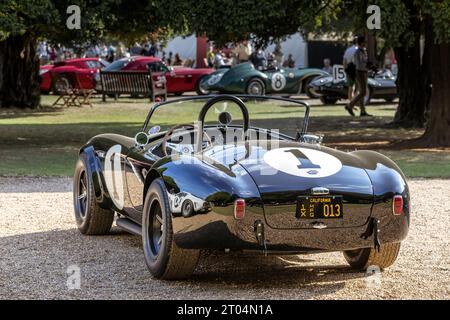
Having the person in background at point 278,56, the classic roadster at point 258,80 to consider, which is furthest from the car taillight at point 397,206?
the person in background at point 278,56

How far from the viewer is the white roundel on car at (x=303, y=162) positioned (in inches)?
257

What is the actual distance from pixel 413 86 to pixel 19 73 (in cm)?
1052

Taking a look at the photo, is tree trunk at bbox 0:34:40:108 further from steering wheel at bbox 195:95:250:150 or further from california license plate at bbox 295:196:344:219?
california license plate at bbox 295:196:344:219

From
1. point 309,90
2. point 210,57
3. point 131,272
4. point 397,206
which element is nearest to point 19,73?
point 309,90

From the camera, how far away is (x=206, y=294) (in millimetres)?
6332

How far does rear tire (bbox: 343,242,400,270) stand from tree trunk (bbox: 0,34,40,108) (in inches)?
748

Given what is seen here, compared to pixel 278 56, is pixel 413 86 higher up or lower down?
higher up

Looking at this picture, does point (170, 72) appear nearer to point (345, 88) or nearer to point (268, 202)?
point (345, 88)

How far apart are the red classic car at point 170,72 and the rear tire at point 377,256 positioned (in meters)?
25.5

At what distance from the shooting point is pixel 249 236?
629 cm

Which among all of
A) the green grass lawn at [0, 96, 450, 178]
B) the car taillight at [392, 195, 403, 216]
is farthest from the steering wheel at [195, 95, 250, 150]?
the green grass lawn at [0, 96, 450, 178]

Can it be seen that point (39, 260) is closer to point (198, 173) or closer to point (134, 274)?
point (134, 274)

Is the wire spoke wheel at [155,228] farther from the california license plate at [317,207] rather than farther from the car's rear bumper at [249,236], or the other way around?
the california license plate at [317,207]

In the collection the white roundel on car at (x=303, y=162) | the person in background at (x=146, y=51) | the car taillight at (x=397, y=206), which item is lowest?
the person in background at (x=146, y=51)
